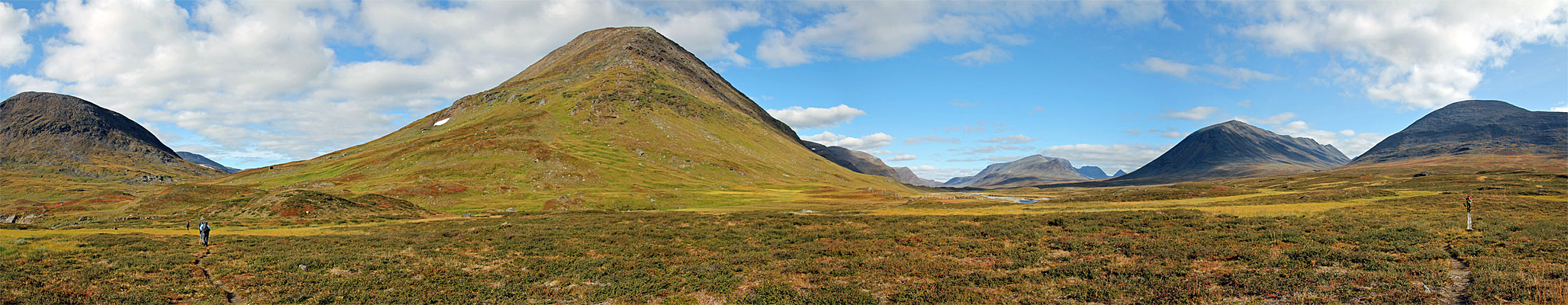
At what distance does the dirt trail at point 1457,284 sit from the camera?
61.1 ft

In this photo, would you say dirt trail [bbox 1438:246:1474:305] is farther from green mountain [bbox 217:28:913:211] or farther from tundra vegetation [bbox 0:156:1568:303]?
green mountain [bbox 217:28:913:211]

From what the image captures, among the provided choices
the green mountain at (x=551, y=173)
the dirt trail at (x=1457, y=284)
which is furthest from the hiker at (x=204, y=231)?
the dirt trail at (x=1457, y=284)

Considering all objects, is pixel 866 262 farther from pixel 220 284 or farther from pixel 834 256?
pixel 220 284

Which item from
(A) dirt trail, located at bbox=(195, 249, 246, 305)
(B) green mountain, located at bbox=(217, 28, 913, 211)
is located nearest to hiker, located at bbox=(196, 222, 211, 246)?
(A) dirt trail, located at bbox=(195, 249, 246, 305)

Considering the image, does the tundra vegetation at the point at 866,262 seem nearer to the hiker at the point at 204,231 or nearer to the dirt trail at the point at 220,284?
the dirt trail at the point at 220,284

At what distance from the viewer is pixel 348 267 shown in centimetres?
2891

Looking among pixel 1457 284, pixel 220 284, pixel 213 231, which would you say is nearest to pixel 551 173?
pixel 213 231

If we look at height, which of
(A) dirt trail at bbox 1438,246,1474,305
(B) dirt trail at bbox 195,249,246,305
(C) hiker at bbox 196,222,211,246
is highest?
Result: (C) hiker at bbox 196,222,211,246

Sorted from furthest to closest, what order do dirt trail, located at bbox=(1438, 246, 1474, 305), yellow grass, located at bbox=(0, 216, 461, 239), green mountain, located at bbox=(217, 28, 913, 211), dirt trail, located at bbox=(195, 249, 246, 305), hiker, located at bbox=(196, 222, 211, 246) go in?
green mountain, located at bbox=(217, 28, 913, 211) < yellow grass, located at bbox=(0, 216, 461, 239) < hiker, located at bbox=(196, 222, 211, 246) < dirt trail, located at bbox=(195, 249, 246, 305) < dirt trail, located at bbox=(1438, 246, 1474, 305)

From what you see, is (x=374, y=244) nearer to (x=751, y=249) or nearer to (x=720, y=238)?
(x=720, y=238)

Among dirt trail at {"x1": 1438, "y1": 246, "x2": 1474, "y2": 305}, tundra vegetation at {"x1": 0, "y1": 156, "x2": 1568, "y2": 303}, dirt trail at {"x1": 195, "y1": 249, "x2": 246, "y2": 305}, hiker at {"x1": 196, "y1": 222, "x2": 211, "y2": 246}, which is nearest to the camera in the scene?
dirt trail at {"x1": 1438, "y1": 246, "x2": 1474, "y2": 305}

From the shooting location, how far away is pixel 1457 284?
20734 millimetres

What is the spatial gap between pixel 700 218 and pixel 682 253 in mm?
28682

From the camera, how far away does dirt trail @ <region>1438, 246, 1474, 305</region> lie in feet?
61.1
